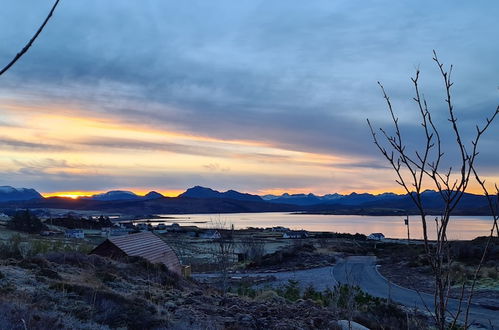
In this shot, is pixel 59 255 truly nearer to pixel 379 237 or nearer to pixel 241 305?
pixel 241 305

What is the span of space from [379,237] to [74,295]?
69003mm

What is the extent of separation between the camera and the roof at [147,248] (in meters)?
19.2

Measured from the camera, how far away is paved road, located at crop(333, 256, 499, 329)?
17.7 metres

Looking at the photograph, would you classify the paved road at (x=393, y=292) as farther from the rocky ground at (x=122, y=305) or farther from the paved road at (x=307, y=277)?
the rocky ground at (x=122, y=305)

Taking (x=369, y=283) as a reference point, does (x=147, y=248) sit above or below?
above

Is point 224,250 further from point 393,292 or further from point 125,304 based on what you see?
point 393,292

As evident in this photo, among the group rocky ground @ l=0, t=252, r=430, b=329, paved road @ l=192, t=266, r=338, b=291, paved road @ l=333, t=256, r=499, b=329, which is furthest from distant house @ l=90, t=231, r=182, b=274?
paved road @ l=192, t=266, r=338, b=291

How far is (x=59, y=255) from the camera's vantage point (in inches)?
620

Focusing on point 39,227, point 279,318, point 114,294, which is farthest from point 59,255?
point 39,227

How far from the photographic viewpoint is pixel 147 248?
66.2 ft

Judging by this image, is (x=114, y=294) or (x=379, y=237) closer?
(x=114, y=294)

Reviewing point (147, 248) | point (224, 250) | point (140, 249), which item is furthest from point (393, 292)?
A: point (140, 249)

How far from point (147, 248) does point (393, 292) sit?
496 inches

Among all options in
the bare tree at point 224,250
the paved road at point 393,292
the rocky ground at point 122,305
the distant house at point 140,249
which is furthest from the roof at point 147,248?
the paved road at point 393,292
